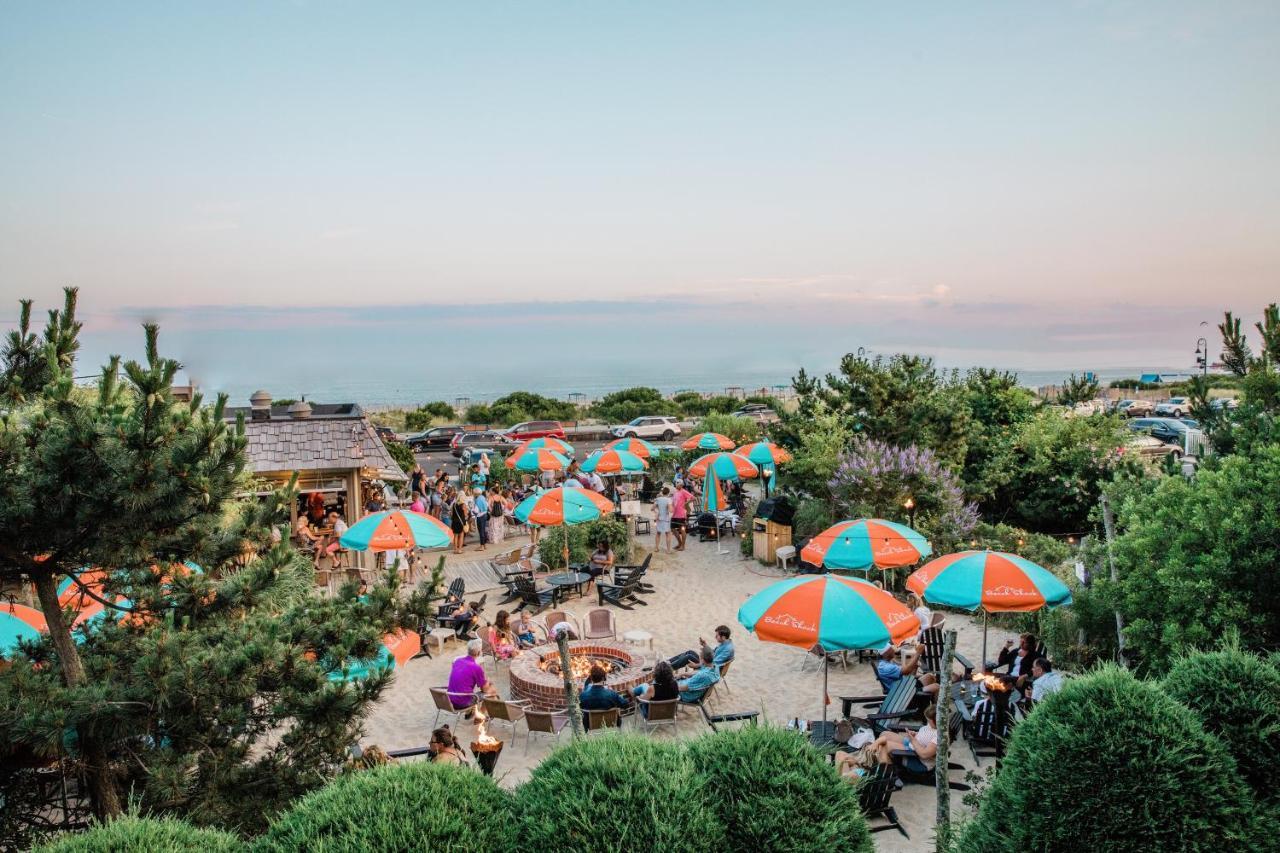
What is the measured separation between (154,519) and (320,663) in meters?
1.50

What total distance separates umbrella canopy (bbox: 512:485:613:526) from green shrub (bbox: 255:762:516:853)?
28.9ft

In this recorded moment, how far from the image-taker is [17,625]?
6684 millimetres

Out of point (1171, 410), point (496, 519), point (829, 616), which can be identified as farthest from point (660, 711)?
point (1171, 410)

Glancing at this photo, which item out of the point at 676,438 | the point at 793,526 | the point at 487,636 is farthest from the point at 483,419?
the point at 487,636

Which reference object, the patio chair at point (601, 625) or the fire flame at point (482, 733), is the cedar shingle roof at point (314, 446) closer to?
the patio chair at point (601, 625)

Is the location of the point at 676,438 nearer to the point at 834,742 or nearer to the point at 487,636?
the point at 487,636

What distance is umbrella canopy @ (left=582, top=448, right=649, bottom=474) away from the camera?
1956cm

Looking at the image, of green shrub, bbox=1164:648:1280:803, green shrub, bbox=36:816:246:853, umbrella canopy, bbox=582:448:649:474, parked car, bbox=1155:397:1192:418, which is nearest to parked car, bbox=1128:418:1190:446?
parked car, bbox=1155:397:1192:418

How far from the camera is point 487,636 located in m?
11.4

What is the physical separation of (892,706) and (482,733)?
15.2ft

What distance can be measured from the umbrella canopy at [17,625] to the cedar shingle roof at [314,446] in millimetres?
7798

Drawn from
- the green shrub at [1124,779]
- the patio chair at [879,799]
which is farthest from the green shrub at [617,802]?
the patio chair at [879,799]

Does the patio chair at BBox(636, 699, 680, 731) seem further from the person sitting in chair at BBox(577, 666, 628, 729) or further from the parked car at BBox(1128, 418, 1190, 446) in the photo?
the parked car at BBox(1128, 418, 1190, 446)

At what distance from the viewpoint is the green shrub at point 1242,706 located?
515cm
